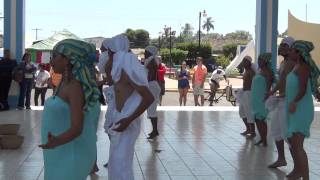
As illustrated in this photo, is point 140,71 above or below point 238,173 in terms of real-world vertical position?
above

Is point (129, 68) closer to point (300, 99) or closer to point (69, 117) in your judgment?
point (69, 117)

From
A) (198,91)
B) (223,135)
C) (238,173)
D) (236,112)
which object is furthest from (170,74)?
(238,173)

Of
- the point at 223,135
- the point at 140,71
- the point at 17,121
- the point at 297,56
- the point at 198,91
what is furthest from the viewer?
the point at 198,91

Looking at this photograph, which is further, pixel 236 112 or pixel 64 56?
pixel 236 112

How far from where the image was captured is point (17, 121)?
1199 centimetres

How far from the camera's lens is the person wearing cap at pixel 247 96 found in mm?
9883

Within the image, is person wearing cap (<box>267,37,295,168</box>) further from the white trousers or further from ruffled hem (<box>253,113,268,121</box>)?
the white trousers

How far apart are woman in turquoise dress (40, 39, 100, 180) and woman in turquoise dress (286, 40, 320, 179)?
2.98 metres

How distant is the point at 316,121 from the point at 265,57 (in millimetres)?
5115

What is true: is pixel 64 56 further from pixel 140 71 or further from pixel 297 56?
pixel 297 56

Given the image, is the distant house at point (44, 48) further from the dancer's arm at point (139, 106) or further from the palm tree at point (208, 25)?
the palm tree at point (208, 25)

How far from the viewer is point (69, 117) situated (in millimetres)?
3553

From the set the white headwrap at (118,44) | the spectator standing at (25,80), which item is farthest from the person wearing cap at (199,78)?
the white headwrap at (118,44)

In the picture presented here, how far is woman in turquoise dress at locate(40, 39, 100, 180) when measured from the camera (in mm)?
3518
